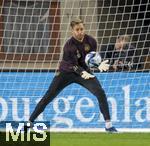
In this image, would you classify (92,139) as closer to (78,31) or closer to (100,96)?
(100,96)

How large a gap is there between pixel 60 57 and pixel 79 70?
3.49 meters

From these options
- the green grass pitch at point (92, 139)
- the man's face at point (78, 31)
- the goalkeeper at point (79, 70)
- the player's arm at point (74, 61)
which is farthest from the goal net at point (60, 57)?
the man's face at point (78, 31)

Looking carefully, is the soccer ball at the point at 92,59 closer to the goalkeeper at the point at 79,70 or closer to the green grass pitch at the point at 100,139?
the goalkeeper at the point at 79,70

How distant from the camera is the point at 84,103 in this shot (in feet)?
45.1

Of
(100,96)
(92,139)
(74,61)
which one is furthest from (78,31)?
(92,139)

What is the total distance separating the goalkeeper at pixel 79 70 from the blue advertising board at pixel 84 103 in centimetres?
171

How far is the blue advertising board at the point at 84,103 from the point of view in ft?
44.9

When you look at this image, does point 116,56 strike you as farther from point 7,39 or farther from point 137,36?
point 7,39

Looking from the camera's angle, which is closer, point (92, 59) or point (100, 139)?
point (100, 139)

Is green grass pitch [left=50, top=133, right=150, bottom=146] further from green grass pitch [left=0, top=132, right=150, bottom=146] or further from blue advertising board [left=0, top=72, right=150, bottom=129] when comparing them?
blue advertising board [left=0, top=72, right=150, bottom=129]

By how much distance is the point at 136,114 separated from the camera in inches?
537

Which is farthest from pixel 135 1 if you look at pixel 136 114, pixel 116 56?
pixel 136 114

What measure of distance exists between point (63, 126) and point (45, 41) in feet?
10.3

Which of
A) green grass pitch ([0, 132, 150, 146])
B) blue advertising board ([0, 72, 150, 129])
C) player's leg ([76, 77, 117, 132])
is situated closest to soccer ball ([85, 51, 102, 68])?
player's leg ([76, 77, 117, 132])
